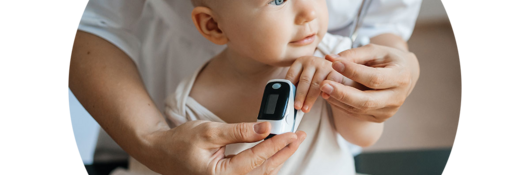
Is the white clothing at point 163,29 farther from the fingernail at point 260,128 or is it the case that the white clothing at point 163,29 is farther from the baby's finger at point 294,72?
the fingernail at point 260,128

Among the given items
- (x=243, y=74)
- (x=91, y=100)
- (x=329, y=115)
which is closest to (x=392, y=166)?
(x=329, y=115)

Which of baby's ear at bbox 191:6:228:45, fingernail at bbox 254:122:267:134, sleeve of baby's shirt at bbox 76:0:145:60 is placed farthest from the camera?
sleeve of baby's shirt at bbox 76:0:145:60

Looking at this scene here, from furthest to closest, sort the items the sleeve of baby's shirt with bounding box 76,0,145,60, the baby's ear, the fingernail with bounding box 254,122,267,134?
the sleeve of baby's shirt with bounding box 76,0,145,60, the baby's ear, the fingernail with bounding box 254,122,267,134

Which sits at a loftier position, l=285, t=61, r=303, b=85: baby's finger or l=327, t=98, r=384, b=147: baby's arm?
l=285, t=61, r=303, b=85: baby's finger

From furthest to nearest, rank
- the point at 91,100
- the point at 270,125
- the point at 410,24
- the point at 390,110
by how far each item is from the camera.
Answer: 1. the point at 410,24
2. the point at 91,100
3. the point at 390,110
4. the point at 270,125

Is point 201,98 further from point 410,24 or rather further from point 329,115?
point 410,24

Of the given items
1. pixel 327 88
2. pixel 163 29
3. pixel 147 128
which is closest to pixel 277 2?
pixel 327 88

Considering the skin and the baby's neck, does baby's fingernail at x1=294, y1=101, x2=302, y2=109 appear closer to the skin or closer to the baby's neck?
the skin

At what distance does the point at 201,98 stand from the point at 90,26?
0.25 m

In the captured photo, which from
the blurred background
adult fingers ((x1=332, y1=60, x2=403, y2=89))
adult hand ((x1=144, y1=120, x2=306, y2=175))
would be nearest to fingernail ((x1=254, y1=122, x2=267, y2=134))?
adult hand ((x1=144, y1=120, x2=306, y2=175))

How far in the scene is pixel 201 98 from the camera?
593 millimetres

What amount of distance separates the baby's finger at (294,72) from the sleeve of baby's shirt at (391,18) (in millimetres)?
297

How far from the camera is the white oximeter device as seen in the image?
40 centimetres

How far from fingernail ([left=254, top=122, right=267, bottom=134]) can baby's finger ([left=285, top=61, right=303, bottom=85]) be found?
0.09m
